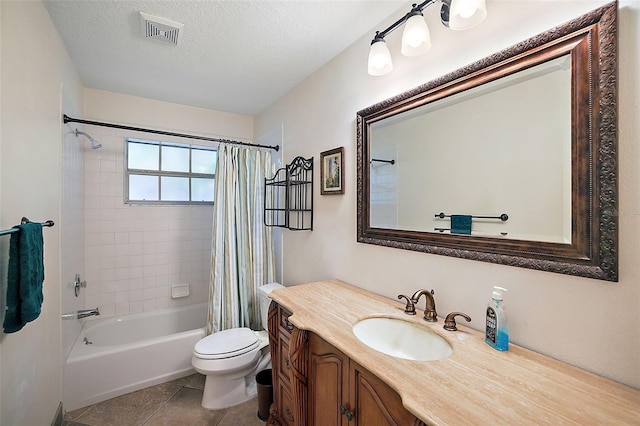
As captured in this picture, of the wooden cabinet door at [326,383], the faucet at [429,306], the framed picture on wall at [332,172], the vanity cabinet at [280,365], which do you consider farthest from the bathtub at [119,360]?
the faucet at [429,306]

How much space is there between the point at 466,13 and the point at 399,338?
1.30 m

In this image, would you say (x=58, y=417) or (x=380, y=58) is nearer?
(x=380, y=58)

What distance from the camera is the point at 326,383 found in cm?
115

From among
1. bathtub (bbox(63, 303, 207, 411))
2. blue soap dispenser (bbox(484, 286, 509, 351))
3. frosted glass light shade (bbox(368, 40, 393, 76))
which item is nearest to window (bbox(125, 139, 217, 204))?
bathtub (bbox(63, 303, 207, 411))

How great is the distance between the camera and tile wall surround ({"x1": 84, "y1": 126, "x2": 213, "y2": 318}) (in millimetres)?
2561

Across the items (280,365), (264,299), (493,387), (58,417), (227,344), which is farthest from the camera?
(264,299)

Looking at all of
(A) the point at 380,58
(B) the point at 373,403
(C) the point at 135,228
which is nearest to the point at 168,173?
(C) the point at 135,228

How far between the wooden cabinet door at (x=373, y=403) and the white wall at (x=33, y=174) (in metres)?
1.31

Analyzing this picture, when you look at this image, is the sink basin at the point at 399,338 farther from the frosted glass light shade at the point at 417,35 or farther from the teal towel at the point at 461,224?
the frosted glass light shade at the point at 417,35

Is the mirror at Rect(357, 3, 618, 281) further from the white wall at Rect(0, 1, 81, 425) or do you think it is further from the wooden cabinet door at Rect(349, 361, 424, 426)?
the white wall at Rect(0, 1, 81, 425)

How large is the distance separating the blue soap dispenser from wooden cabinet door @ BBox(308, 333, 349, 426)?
1.71ft

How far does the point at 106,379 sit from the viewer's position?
2.02 m

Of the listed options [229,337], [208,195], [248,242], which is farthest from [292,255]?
[208,195]

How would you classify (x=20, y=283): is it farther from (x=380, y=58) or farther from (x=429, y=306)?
(x=380, y=58)
